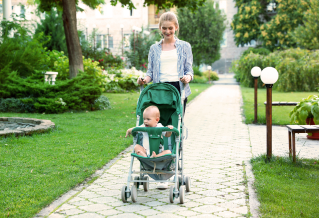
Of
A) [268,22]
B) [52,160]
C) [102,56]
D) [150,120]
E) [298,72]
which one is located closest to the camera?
[150,120]

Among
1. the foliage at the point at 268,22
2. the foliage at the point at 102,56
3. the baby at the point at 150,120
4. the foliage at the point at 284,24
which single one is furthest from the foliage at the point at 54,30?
the foliage at the point at 284,24

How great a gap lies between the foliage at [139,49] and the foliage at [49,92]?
591 inches

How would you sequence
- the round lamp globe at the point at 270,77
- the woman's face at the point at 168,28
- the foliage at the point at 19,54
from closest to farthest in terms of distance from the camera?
the woman's face at the point at 168,28 → the round lamp globe at the point at 270,77 → the foliage at the point at 19,54

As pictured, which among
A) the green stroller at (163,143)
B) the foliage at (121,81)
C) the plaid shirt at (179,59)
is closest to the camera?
the green stroller at (163,143)

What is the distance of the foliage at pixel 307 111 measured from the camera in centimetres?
718

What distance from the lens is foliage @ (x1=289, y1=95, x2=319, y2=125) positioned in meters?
7.18

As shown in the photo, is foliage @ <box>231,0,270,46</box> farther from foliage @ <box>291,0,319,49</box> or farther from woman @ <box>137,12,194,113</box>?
woman @ <box>137,12,194,113</box>

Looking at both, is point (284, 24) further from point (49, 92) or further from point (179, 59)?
point (179, 59)

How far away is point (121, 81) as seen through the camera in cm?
2005

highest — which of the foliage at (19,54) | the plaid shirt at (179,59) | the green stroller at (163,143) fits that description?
the foliage at (19,54)

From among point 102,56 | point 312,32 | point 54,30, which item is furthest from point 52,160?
point 312,32

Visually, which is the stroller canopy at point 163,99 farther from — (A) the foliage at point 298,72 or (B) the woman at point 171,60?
(A) the foliage at point 298,72

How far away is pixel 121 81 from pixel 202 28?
1784 centimetres

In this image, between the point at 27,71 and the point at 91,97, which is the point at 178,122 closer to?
the point at 91,97
